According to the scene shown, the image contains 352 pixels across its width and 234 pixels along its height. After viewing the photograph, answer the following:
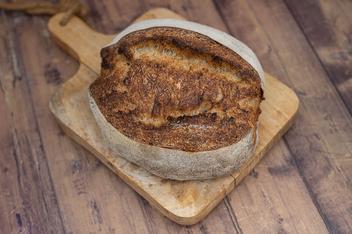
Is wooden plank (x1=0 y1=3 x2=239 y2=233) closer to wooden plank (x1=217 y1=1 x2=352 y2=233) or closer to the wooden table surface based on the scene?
the wooden table surface

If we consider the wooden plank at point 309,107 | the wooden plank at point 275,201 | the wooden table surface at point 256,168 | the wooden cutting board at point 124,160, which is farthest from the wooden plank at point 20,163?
the wooden plank at point 309,107

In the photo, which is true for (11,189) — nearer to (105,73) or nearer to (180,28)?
(105,73)

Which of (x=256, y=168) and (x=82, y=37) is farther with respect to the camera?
(x=82, y=37)

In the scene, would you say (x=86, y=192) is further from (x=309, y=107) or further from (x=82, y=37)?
(x=309, y=107)

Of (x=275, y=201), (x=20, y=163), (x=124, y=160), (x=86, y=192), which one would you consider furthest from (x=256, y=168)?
(x=20, y=163)

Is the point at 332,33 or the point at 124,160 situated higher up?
the point at 332,33

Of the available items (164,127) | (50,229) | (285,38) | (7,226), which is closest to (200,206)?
(164,127)
